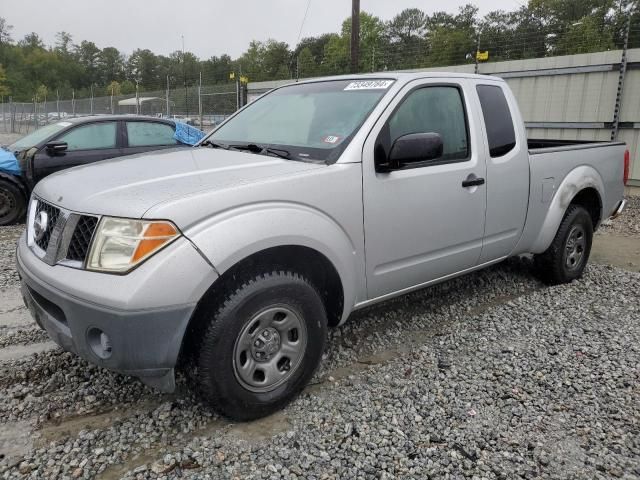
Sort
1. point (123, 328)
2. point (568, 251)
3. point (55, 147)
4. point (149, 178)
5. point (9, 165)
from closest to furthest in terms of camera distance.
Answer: point (123, 328)
point (149, 178)
point (568, 251)
point (55, 147)
point (9, 165)

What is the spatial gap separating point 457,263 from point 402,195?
2.80 ft

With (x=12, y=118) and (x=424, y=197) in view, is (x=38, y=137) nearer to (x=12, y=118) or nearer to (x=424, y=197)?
(x=424, y=197)

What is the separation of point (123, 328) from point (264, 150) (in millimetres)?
1475

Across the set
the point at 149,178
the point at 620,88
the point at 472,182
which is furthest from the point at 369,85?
the point at 620,88

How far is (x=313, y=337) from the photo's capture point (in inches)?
112

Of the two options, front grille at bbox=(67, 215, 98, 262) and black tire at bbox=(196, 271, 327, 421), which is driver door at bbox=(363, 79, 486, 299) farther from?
front grille at bbox=(67, 215, 98, 262)

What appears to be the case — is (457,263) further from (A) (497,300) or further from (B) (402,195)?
(A) (497,300)

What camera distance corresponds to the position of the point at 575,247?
16.4 feet

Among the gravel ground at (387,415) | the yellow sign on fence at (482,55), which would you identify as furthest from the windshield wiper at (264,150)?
the yellow sign on fence at (482,55)

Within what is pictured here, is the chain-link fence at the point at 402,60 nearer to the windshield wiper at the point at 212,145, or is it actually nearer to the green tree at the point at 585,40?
the green tree at the point at 585,40

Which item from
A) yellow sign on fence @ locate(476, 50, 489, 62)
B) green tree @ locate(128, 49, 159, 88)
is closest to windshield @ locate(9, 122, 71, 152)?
yellow sign on fence @ locate(476, 50, 489, 62)

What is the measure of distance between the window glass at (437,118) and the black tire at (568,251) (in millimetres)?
1649

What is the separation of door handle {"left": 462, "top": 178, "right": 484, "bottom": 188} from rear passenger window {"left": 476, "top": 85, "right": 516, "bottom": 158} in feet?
0.98

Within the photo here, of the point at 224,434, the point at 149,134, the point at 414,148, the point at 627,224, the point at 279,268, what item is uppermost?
the point at 414,148
